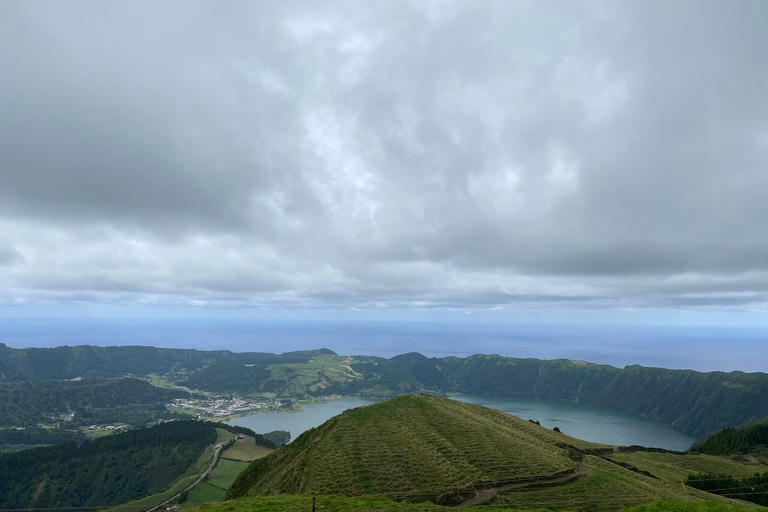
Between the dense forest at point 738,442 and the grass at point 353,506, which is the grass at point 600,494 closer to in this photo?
the grass at point 353,506

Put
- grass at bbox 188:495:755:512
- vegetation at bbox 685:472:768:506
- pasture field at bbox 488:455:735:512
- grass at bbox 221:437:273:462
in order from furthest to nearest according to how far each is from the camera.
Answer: grass at bbox 221:437:273:462
vegetation at bbox 685:472:768:506
pasture field at bbox 488:455:735:512
grass at bbox 188:495:755:512

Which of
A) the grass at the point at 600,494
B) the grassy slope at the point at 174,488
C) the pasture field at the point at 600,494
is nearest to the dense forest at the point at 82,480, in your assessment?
the grassy slope at the point at 174,488

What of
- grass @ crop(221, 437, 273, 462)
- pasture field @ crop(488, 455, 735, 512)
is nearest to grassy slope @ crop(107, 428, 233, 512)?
grass @ crop(221, 437, 273, 462)

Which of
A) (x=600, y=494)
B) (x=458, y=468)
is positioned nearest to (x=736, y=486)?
(x=600, y=494)

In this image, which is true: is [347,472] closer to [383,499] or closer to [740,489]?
[383,499]

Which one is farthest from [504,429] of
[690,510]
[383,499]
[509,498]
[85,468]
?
[85,468]

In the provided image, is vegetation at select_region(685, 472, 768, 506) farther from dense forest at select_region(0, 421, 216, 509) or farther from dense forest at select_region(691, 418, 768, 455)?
dense forest at select_region(0, 421, 216, 509)
